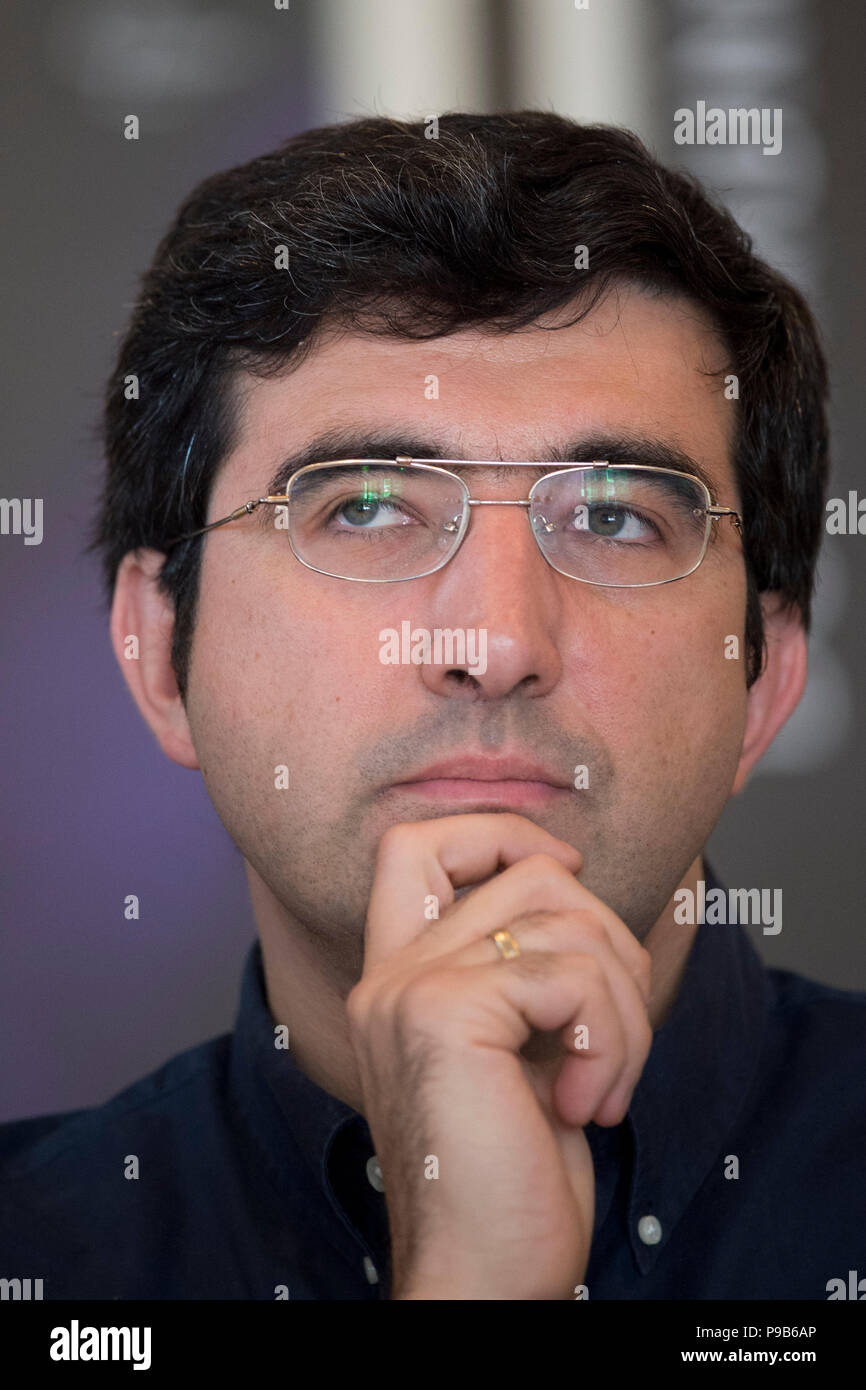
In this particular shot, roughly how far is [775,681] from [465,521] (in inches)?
22.8

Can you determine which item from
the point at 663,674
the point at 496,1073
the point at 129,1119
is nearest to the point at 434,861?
the point at 496,1073

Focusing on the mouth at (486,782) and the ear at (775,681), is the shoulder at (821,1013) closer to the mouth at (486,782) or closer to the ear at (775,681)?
the ear at (775,681)

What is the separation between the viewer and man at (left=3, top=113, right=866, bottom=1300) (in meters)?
1.31

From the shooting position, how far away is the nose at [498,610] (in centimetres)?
127

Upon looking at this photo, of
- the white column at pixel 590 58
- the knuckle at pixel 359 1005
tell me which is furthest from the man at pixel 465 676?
the white column at pixel 590 58

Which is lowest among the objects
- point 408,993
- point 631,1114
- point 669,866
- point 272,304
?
point 631,1114

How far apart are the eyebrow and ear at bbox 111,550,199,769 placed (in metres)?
0.32

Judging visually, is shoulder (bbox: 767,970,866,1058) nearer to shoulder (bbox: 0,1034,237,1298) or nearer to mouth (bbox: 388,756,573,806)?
mouth (bbox: 388,756,573,806)

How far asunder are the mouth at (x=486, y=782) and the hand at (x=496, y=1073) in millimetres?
151

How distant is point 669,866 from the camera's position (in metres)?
1.43

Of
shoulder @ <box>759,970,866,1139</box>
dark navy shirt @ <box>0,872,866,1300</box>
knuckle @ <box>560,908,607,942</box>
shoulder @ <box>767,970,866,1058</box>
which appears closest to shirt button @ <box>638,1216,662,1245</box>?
dark navy shirt @ <box>0,872,866,1300</box>

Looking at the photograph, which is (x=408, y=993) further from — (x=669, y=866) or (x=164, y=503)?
(x=164, y=503)

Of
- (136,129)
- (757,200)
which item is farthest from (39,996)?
(757,200)
